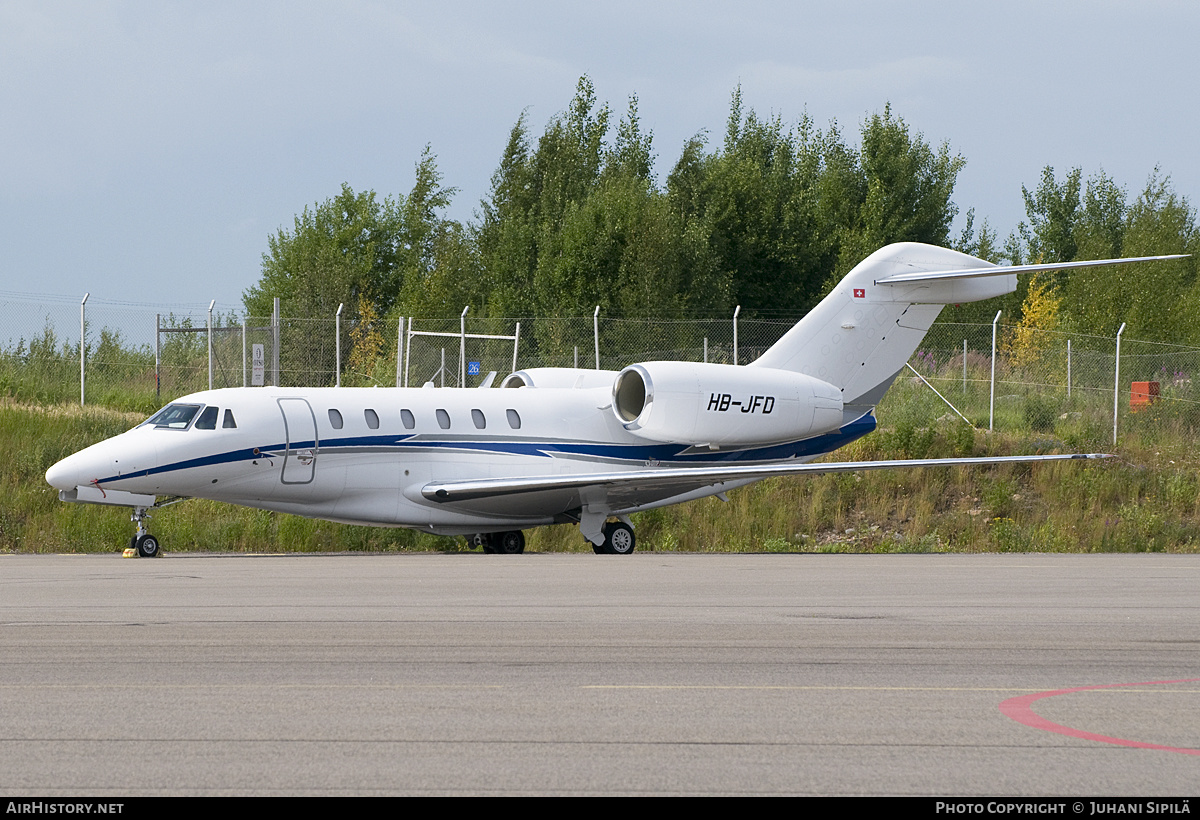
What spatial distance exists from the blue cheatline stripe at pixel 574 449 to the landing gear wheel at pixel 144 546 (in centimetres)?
93

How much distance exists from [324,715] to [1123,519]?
24.5 m

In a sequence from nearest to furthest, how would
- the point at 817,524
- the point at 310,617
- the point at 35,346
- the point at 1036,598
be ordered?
the point at 310,617, the point at 1036,598, the point at 817,524, the point at 35,346

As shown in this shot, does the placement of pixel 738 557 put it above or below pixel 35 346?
below

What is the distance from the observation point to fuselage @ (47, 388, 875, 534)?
19359mm

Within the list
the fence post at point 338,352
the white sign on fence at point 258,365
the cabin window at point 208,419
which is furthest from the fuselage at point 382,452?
the fence post at point 338,352

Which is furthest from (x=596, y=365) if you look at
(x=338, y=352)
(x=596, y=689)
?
(x=596, y=689)

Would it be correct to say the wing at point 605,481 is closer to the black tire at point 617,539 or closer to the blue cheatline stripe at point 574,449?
the blue cheatline stripe at point 574,449

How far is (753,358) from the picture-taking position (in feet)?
102

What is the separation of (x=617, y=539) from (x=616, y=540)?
0.02 meters

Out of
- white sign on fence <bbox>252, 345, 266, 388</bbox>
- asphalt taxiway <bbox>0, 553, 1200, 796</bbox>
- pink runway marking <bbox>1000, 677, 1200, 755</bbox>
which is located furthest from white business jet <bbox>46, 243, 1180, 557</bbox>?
pink runway marking <bbox>1000, 677, 1200, 755</bbox>

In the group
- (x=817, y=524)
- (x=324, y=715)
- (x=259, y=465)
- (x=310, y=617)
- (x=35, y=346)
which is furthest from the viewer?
(x=35, y=346)
